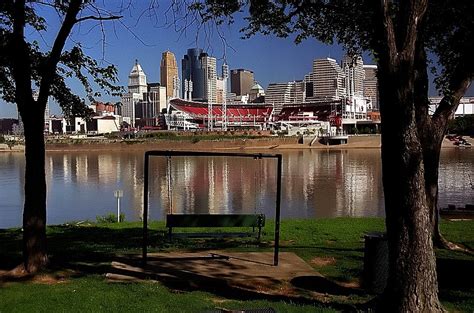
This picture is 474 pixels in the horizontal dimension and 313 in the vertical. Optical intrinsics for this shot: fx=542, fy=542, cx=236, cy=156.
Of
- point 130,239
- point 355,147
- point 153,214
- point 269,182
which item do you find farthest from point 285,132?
point 130,239

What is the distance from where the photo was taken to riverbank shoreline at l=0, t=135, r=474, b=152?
3804 inches

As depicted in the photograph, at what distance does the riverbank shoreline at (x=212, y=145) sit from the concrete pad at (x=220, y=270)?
87.1 meters

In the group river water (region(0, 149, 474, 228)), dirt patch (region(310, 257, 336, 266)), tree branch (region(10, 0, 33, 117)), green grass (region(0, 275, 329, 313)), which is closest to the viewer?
green grass (region(0, 275, 329, 313))

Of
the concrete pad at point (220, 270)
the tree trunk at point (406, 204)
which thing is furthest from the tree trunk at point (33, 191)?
the tree trunk at point (406, 204)

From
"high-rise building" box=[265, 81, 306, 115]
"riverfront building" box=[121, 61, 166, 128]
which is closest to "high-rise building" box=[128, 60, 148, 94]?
"riverfront building" box=[121, 61, 166, 128]

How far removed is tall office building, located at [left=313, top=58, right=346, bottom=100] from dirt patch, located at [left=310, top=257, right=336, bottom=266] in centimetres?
13656

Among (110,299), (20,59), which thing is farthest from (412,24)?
(20,59)

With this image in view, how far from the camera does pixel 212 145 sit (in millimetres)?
98938

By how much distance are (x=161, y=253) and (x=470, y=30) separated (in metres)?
5.77

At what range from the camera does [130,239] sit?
33.9 feet

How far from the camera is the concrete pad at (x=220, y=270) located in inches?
249

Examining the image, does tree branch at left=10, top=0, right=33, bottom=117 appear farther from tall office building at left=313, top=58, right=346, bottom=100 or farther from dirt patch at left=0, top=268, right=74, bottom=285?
tall office building at left=313, top=58, right=346, bottom=100

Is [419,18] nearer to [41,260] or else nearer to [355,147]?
[41,260]

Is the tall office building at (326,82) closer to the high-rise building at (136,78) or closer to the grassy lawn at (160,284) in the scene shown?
the high-rise building at (136,78)
